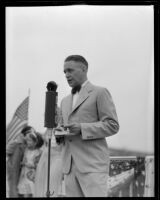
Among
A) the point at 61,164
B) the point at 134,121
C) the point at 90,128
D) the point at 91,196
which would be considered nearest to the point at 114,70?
the point at 134,121

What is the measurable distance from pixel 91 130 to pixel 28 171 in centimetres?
71

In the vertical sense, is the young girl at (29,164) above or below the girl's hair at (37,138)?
below

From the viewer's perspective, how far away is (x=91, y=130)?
6.93 ft

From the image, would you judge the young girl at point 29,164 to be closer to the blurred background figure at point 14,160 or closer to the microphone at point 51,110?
Answer: the blurred background figure at point 14,160

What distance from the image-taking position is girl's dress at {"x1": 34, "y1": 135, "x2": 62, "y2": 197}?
2395mm

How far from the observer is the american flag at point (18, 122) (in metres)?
2.51

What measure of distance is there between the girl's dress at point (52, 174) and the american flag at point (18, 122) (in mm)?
237

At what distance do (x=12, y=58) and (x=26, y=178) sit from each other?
35.1 inches

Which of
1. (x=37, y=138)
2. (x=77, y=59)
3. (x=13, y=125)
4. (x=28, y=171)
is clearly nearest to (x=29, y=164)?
(x=28, y=171)

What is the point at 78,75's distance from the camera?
90.9 inches

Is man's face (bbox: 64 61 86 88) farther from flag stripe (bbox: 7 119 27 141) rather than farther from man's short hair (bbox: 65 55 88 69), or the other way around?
flag stripe (bbox: 7 119 27 141)

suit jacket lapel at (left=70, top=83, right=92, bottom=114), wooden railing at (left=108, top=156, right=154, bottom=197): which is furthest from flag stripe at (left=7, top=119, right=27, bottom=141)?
wooden railing at (left=108, top=156, right=154, bottom=197)

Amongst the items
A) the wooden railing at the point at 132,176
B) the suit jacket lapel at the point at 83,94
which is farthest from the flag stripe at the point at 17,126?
the wooden railing at the point at 132,176

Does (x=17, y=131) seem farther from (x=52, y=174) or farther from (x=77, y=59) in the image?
(x=77, y=59)
